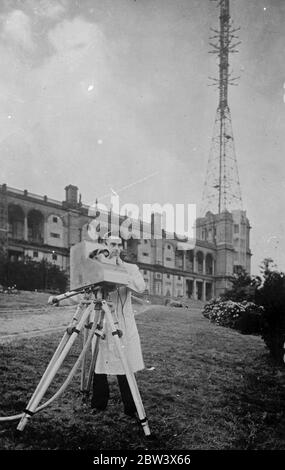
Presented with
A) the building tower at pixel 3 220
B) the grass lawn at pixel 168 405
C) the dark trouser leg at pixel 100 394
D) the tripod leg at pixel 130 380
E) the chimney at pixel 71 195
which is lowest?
the grass lawn at pixel 168 405

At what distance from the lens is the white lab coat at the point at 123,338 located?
3539mm

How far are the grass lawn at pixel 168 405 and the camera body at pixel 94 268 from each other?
1290mm

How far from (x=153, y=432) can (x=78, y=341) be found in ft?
13.0

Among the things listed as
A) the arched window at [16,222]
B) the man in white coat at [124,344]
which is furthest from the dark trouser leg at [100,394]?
the arched window at [16,222]

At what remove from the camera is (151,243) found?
4412 cm

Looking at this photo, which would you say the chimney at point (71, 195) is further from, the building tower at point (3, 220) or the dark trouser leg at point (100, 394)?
the dark trouser leg at point (100, 394)

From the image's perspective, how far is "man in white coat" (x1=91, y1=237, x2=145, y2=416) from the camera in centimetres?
355

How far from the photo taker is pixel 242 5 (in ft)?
21.4

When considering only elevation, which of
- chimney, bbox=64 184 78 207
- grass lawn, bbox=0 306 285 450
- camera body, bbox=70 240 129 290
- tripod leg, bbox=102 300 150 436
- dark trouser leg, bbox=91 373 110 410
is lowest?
grass lawn, bbox=0 306 285 450

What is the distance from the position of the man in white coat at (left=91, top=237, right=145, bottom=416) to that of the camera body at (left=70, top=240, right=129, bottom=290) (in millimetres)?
187

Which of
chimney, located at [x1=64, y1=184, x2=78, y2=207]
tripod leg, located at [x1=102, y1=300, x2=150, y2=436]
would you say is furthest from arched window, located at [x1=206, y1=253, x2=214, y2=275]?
tripod leg, located at [x1=102, y1=300, x2=150, y2=436]

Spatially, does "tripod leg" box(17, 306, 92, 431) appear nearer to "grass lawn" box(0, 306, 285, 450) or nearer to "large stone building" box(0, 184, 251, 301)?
"grass lawn" box(0, 306, 285, 450)

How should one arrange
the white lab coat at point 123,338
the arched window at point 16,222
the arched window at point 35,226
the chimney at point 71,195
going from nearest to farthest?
the white lab coat at point 123,338, the arched window at point 16,222, the arched window at point 35,226, the chimney at point 71,195
